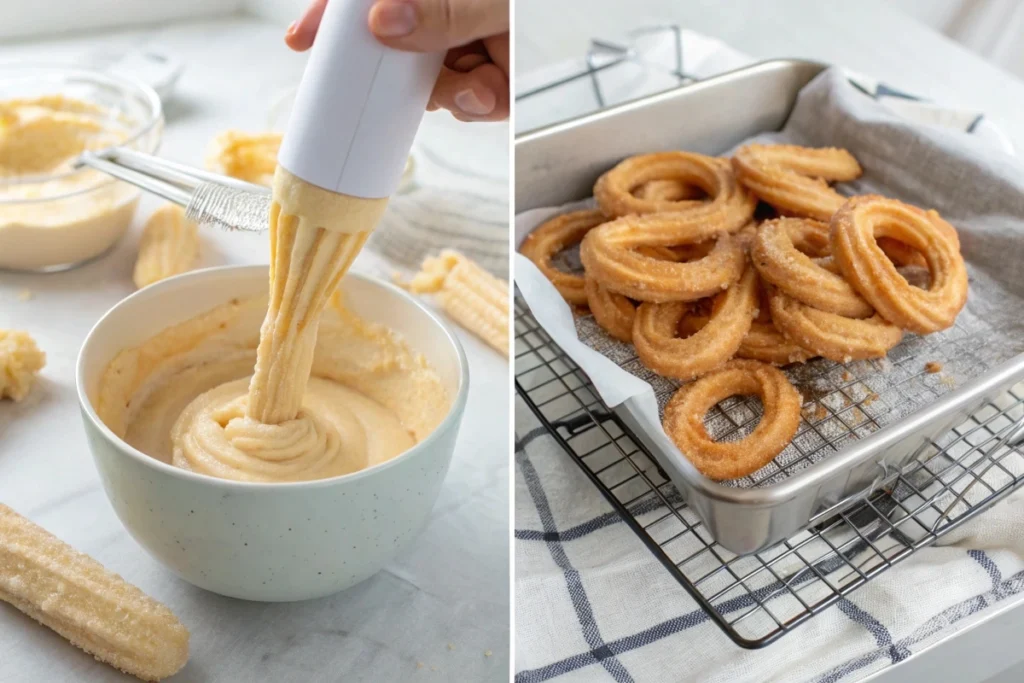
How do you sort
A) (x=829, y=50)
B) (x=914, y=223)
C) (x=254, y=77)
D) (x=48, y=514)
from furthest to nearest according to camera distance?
(x=829, y=50) < (x=254, y=77) < (x=914, y=223) < (x=48, y=514)

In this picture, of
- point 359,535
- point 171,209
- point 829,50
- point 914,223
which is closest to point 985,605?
point 914,223

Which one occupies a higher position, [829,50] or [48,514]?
[829,50]

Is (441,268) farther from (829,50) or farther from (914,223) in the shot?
(829,50)

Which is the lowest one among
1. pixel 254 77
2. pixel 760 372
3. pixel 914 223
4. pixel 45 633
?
pixel 254 77

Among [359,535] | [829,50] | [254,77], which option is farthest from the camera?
[829,50]

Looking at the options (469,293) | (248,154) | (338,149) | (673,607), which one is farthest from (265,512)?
(248,154)

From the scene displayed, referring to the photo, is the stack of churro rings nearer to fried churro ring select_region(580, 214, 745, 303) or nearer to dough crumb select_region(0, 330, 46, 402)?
fried churro ring select_region(580, 214, 745, 303)
